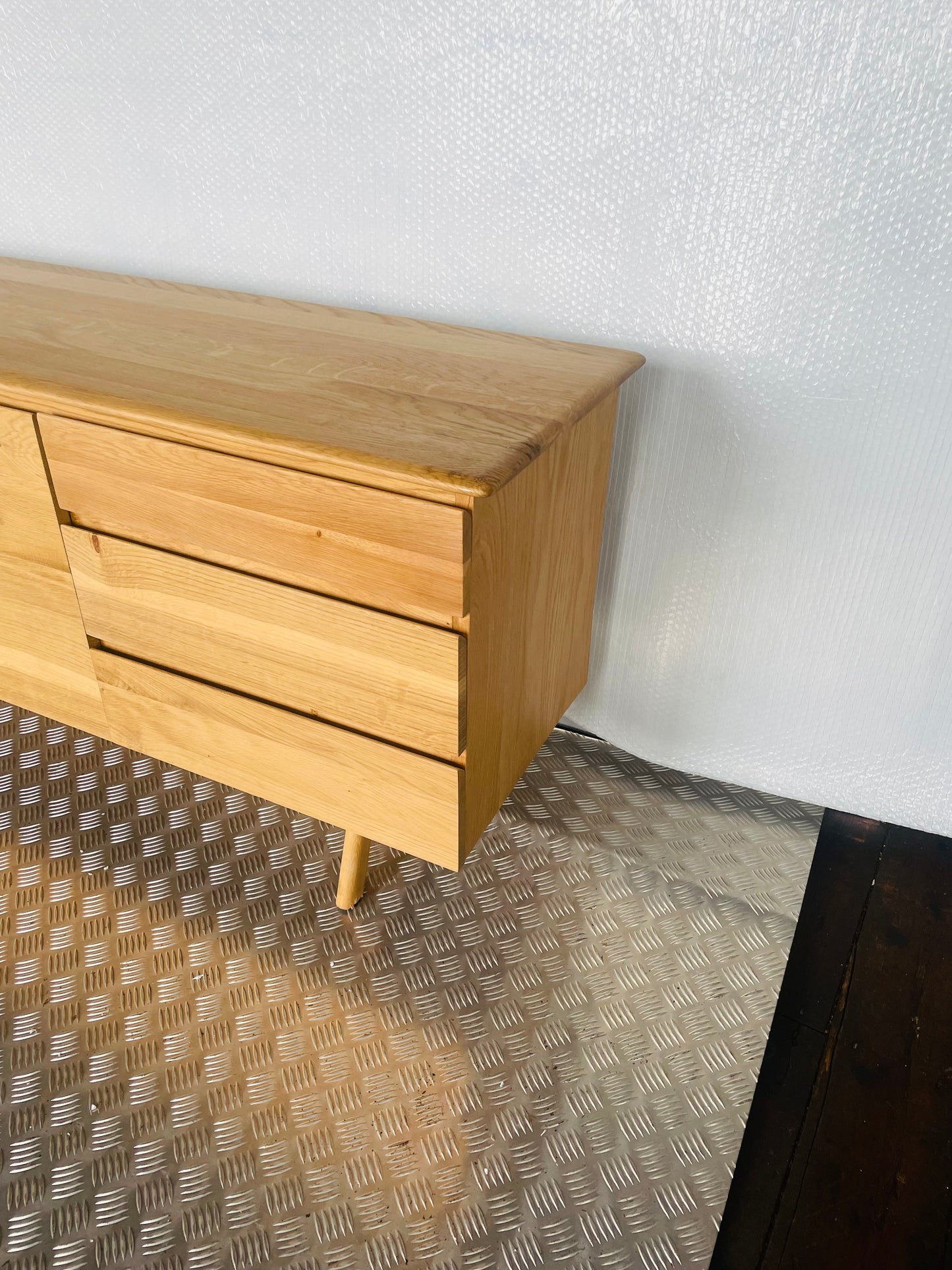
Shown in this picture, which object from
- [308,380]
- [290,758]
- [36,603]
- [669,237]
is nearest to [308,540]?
[308,380]

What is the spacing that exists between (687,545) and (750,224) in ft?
1.38

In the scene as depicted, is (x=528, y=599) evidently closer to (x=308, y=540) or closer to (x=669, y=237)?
(x=308, y=540)

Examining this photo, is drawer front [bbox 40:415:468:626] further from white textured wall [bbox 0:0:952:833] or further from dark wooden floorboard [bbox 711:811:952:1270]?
dark wooden floorboard [bbox 711:811:952:1270]

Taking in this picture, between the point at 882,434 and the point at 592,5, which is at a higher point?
the point at 592,5

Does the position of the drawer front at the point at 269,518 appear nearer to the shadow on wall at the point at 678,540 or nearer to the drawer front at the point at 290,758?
the drawer front at the point at 290,758

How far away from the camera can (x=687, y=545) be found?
1249 millimetres

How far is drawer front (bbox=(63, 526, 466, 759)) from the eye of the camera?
0.88 meters

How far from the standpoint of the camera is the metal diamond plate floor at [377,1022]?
35.2 inches

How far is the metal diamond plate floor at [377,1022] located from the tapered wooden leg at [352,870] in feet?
0.09

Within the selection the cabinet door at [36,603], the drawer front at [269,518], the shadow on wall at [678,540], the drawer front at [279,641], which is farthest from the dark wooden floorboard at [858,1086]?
the cabinet door at [36,603]

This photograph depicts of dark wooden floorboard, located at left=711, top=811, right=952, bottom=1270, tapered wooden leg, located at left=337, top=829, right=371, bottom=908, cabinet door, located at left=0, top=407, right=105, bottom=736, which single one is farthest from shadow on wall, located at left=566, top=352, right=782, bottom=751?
cabinet door, located at left=0, top=407, right=105, bottom=736

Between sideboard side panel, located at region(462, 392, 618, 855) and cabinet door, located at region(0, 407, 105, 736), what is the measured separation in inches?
20.3

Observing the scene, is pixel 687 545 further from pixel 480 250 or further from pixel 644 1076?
pixel 644 1076

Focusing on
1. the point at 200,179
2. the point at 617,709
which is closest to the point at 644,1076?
the point at 617,709
